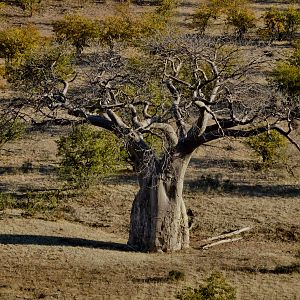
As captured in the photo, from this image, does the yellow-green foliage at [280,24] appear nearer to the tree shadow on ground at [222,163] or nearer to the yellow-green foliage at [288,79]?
the yellow-green foliage at [288,79]

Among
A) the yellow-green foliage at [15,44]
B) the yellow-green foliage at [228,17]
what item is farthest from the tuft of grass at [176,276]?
the yellow-green foliage at [228,17]

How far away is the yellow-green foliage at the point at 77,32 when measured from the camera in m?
43.2

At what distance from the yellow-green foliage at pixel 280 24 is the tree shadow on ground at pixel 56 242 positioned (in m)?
33.8

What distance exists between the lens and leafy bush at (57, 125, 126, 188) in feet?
74.6

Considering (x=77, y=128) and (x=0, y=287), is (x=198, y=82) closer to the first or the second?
(x=0, y=287)

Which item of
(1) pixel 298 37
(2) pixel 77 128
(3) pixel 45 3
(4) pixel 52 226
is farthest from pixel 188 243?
(3) pixel 45 3

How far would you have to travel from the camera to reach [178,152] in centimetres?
1593

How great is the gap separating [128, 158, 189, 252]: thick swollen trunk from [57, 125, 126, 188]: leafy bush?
6334mm

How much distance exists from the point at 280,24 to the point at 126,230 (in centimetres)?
3311

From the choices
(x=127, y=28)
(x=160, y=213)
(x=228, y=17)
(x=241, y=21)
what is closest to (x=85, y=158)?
(x=160, y=213)

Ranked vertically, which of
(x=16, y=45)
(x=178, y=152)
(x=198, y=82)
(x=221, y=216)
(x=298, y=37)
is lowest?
(x=221, y=216)

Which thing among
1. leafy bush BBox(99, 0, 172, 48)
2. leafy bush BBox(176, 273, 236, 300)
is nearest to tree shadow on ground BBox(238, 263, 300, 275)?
leafy bush BBox(176, 273, 236, 300)

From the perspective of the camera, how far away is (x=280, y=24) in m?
48.1

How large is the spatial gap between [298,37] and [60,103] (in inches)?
1528
